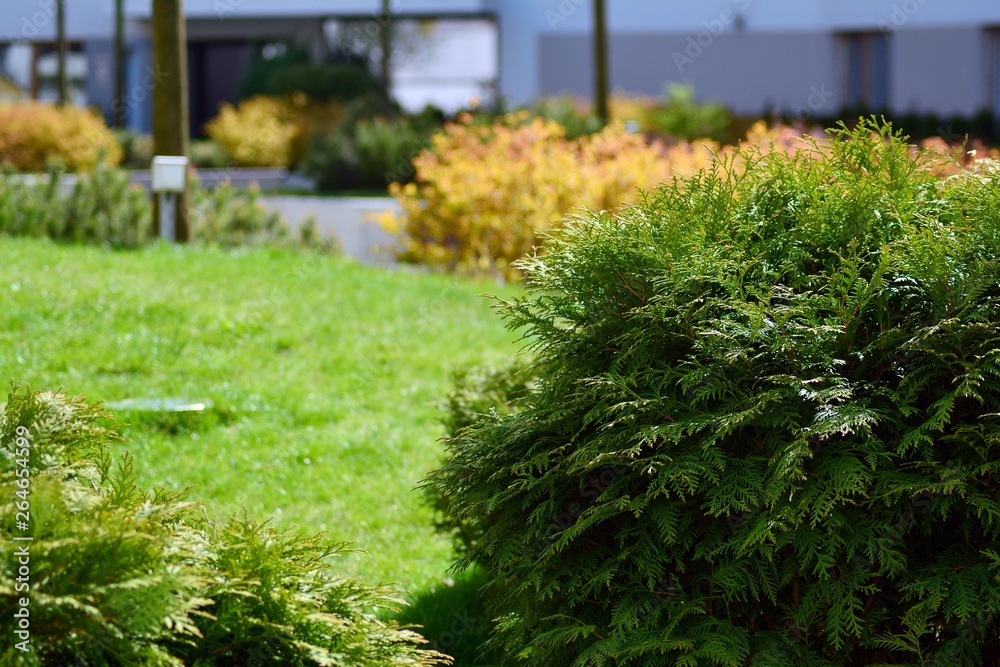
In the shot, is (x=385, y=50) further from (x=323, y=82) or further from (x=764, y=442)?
(x=764, y=442)

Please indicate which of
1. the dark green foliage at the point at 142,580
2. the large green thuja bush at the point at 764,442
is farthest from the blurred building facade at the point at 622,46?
the dark green foliage at the point at 142,580

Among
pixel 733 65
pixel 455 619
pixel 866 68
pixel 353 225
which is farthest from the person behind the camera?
pixel 733 65

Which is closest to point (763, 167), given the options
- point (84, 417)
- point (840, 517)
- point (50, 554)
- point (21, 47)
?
point (840, 517)

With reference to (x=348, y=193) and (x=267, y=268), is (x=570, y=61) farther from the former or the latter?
(x=267, y=268)

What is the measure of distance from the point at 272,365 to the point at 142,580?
471 centimetres

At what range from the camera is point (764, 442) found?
302 centimetres

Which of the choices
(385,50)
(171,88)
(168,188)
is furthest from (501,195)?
(385,50)

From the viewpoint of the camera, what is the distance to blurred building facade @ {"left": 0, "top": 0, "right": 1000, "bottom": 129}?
29.4 metres

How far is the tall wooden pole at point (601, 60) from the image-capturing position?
1830 centimetres

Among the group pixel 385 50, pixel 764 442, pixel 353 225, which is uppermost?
pixel 385 50

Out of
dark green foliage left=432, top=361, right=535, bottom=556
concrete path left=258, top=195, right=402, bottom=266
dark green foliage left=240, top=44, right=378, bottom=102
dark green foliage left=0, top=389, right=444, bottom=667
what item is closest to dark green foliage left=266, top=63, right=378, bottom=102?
dark green foliage left=240, top=44, right=378, bottom=102

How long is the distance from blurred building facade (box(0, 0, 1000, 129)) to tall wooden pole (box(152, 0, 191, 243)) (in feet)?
55.5

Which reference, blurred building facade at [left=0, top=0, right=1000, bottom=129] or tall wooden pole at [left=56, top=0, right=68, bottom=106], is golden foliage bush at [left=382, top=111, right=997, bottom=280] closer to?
blurred building facade at [left=0, top=0, right=1000, bottom=129]

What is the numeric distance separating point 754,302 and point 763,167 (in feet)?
1.91
